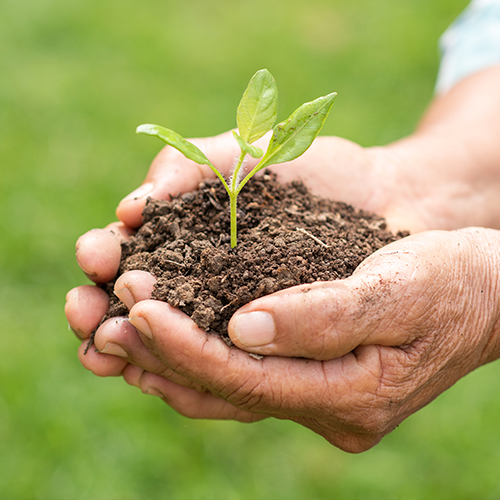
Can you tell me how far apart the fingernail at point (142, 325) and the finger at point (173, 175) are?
74cm

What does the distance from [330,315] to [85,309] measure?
1.09m

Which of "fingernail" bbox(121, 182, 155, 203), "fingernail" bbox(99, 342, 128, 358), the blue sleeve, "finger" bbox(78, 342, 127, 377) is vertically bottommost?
"finger" bbox(78, 342, 127, 377)

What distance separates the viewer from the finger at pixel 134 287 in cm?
192

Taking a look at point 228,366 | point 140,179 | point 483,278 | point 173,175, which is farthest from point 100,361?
point 140,179

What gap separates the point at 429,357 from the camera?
6.70 ft

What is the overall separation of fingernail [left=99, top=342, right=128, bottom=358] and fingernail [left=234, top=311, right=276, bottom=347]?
577 millimetres

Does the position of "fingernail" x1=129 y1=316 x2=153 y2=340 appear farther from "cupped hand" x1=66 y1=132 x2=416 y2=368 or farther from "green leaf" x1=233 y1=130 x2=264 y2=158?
"green leaf" x1=233 y1=130 x2=264 y2=158

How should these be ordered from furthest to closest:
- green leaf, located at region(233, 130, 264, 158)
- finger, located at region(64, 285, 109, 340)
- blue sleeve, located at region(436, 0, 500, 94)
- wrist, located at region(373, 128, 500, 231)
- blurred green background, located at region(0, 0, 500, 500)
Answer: blue sleeve, located at region(436, 0, 500, 94), blurred green background, located at region(0, 0, 500, 500), wrist, located at region(373, 128, 500, 231), finger, located at region(64, 285, 109, 340), green leaf, located at region(233, 130, 264, 158)

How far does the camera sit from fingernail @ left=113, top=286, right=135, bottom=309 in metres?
1.94

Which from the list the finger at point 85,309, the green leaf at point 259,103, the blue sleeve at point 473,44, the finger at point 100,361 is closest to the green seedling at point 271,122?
the green leaf at point 259,103

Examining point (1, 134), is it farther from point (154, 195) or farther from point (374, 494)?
point (374, 494)

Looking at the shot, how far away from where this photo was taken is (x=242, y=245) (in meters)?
2.08

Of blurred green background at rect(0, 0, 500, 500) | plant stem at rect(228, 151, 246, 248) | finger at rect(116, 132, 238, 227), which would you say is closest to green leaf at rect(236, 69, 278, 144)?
plant stem at rect(228, 151, 246, 248)

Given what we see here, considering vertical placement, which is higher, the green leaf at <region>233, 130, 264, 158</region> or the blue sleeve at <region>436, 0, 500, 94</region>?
the blue sleeve at <region>436, 0, 500, 94</region>
